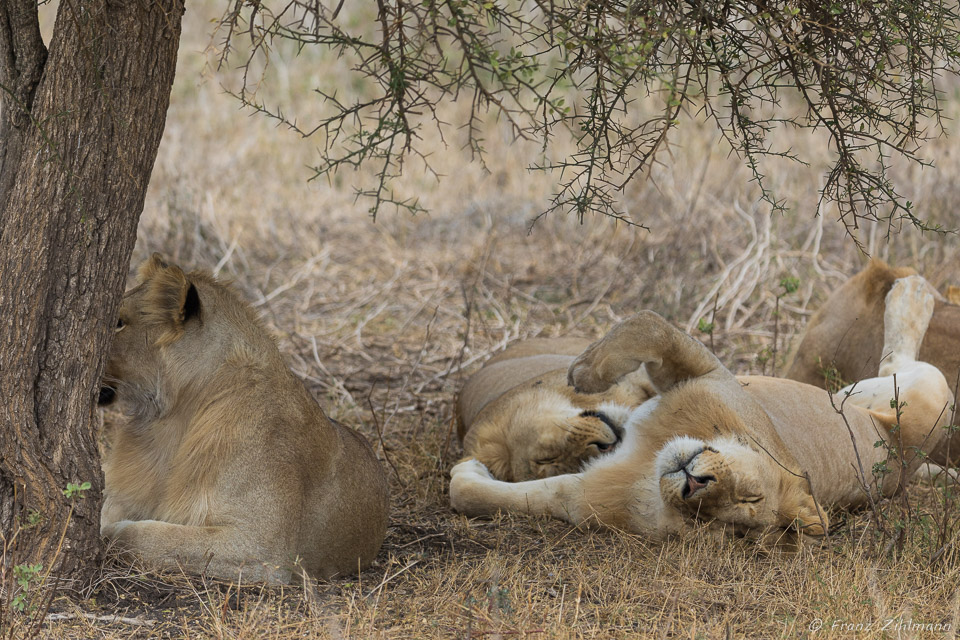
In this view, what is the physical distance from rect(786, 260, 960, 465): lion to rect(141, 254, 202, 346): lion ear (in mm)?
3399

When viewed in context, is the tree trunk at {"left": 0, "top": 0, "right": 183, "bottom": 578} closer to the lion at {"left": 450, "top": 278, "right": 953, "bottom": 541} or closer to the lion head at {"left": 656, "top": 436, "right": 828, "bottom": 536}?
the lion at {"left": 450, "top": 278, "right": 953, "bottom": 541}

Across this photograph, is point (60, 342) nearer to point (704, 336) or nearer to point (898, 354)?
point (898, 354)

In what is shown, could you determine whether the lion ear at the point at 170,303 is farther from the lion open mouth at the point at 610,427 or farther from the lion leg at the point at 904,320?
the lion leg at the point at 904,320

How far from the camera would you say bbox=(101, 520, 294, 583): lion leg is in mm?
3188

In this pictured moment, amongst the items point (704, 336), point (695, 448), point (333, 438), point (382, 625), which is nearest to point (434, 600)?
point (382, 625)

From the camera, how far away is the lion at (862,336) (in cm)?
543

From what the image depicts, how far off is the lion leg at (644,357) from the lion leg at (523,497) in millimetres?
413

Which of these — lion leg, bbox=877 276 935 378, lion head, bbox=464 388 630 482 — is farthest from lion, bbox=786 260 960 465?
lion head, bbox=464 388 630 482

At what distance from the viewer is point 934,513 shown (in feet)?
14.3

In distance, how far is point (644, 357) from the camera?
4031 millimetres

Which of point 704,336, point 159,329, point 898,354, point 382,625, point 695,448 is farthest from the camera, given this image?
point 704,336

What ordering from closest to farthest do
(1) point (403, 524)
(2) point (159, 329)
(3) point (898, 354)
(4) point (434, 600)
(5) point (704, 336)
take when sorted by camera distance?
1. (4) point (434, 600)
2. (2) point (159, 329)
3. (1) point (403, 524)
4. (3) point (898, 354)
5. (5) point (704, 336)

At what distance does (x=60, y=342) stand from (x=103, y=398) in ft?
1.67

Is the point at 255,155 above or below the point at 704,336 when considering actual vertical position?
above
